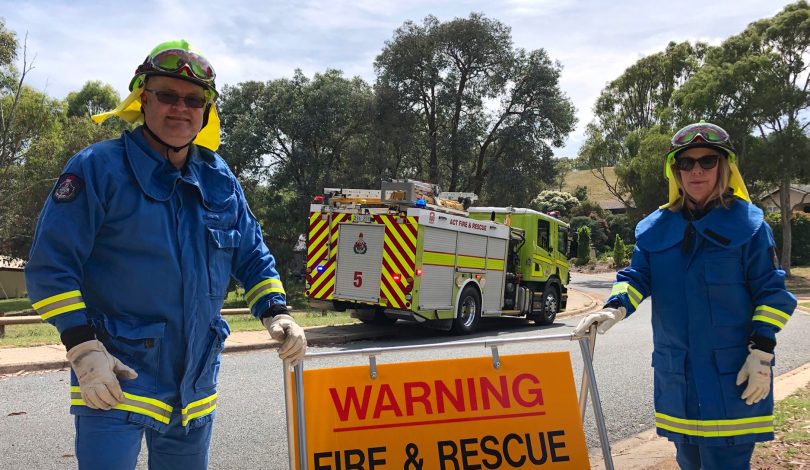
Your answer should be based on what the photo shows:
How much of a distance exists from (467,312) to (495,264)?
4.59 ft

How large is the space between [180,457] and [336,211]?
10355 mm

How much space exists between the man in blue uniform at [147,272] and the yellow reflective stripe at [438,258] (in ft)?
31.3

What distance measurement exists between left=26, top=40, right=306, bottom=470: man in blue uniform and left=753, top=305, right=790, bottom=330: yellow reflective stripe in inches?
77.5

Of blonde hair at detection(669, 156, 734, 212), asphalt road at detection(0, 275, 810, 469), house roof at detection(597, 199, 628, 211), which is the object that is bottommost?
asphalt road at detection(0, 275, 810, 469)

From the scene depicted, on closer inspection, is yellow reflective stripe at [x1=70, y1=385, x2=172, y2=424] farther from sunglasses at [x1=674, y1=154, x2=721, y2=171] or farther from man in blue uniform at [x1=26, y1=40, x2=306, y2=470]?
sunglasses at [x1=674, y1=154, x2=721, y2=171]

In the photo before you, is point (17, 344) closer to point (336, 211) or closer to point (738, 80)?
point (336, 211)

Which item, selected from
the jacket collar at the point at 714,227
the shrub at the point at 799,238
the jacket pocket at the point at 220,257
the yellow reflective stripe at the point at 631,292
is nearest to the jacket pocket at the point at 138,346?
the jacket pocket at the point at 220,257

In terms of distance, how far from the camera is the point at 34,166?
23656 mm

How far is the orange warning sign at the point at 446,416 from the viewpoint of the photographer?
9.84 ft

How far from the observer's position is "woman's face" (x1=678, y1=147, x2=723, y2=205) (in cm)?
306

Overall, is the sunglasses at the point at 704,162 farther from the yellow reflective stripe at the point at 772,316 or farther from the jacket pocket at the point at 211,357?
the jacket pocket at the point at 211,357

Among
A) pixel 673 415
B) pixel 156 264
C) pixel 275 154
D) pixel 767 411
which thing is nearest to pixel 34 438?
pixel 156 264

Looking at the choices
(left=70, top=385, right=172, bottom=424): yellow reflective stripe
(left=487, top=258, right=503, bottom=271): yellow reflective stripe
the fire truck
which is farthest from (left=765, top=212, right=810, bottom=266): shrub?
(left=70, top=385, right=172, bottom=424): yellow reflective stripe

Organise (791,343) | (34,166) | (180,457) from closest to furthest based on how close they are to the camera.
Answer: (180,457)
(791,343)
(34,166)
